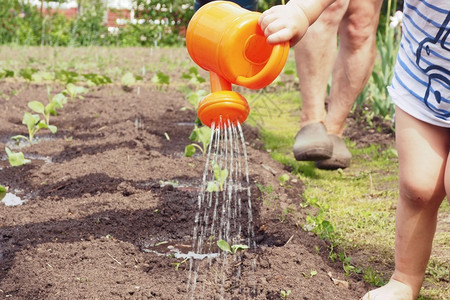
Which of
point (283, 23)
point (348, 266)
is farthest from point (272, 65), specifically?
point (348, 266)

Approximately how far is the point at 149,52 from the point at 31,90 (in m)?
3.58

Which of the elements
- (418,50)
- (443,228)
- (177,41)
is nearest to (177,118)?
(443,228)

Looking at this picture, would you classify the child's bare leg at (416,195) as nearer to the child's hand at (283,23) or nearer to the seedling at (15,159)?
the child's hand at (283,23)

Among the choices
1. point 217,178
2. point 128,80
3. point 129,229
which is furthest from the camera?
point 128,80

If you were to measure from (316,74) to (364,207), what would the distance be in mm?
724

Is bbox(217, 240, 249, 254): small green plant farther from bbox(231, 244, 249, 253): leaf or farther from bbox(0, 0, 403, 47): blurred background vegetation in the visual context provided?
bbox(0, 0, 403, 47): blurred background vegetation

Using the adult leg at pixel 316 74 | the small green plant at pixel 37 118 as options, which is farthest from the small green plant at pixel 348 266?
the small green plant at pixel 37 118

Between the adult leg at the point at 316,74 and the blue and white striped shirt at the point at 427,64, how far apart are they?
46.2 inches

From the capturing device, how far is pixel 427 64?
71.6 inches

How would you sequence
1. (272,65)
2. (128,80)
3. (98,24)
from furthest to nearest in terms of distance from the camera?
(98,24), (128,80), (272,65)

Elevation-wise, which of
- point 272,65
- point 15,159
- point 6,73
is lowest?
point 6,73

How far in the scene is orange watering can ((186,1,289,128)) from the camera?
1.56 metres

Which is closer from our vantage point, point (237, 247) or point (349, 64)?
point (237, 247)

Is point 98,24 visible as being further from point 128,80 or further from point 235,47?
point 235,47
